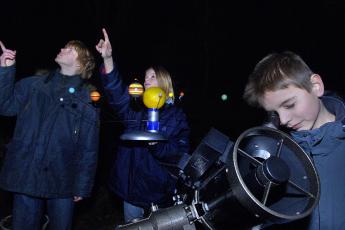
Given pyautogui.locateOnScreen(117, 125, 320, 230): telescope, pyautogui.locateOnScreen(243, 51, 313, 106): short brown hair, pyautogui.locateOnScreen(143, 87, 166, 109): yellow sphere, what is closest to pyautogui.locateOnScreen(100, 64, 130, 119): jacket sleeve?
pyautogui.locateOnScreen(143, 87, 166, 109): yellow sphere

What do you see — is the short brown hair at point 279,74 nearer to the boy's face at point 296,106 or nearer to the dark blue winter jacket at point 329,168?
the boy's face at point 296,106

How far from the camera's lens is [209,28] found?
9.66 m

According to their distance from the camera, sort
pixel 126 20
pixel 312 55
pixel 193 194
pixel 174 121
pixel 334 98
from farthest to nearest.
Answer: pixel 312 55, pixel 126 20, pixel 174 121, pixel 334 98, pixel 193 194

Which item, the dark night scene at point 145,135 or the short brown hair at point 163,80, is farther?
the short brown hair at point 163,80

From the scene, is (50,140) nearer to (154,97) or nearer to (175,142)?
(175,142)

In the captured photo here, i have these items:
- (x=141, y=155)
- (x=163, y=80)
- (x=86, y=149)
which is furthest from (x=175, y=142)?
(x=86, y=149)

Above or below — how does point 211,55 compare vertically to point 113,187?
above

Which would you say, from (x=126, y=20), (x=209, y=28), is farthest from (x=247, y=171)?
(x=209, y=28)

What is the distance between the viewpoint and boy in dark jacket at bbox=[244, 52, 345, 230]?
65.5 inches

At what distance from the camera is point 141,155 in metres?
3.02

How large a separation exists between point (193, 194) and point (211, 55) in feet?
29.2

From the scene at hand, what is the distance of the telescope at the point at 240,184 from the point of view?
116 centimetres

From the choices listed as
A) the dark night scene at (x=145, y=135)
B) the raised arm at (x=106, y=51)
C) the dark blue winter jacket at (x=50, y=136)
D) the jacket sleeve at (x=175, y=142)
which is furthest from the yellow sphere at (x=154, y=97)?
the dark blue winter jacket at (x=50, y=136)

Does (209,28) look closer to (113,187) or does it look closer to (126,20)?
(126,20)
